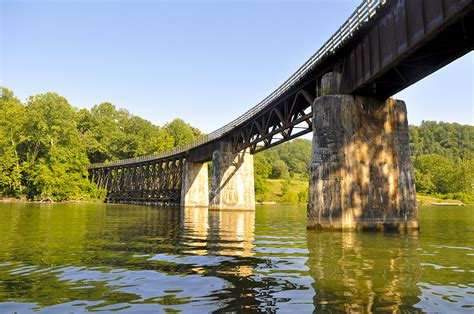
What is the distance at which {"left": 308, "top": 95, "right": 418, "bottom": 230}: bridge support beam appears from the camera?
16.4 meters

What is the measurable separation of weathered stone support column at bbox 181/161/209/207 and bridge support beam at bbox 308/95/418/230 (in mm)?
34769

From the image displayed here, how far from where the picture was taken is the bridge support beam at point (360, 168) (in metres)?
16.4

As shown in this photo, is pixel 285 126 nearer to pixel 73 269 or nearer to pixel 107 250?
pixel 107 250

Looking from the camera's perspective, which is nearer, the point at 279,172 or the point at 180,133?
the point at 180,133

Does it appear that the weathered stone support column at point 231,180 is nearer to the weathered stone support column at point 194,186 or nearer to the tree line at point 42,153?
the weathered stone support column at point 194,186

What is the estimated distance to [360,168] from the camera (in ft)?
55.8

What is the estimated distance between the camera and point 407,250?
35.2 feet

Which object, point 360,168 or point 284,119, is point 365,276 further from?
point 284,119

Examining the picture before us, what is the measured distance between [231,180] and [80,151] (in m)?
46.1

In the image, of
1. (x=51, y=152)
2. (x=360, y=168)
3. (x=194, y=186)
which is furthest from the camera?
(x=51, y=152)

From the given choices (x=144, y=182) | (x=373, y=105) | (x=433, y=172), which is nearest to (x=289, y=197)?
(x=144, y=182)

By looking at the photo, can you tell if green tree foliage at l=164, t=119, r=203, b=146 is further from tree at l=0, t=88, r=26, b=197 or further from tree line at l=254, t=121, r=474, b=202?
tree at l=0, t=88, r=26, b=197

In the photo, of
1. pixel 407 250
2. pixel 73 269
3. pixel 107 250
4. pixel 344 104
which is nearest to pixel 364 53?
pixel 344 104

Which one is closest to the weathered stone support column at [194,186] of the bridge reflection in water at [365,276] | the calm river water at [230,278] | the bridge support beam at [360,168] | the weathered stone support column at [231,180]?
the weathered stone support column at [231,180]
